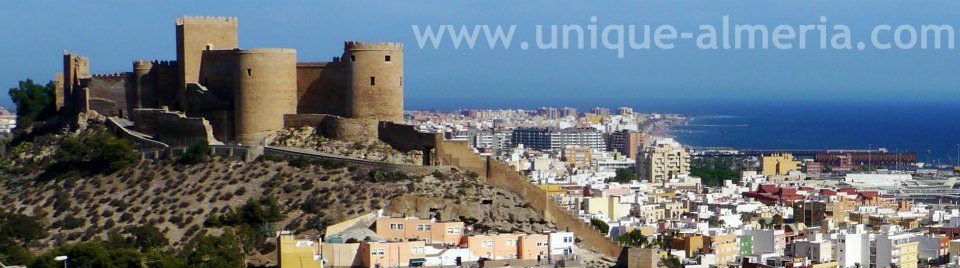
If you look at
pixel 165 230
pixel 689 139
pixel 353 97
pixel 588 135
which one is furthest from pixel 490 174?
pixel 689 139

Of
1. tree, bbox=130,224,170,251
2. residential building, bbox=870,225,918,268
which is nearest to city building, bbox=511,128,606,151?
residential building, bbox=870,225,918,268

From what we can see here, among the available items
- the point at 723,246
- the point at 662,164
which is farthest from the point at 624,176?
the point at 723,246

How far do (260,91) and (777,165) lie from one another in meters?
44.2

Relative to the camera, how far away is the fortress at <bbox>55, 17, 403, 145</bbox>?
28.4 meters

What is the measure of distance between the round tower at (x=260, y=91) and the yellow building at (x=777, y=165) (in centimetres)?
4142

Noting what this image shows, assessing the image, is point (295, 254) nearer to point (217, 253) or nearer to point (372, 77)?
point (217, 253)

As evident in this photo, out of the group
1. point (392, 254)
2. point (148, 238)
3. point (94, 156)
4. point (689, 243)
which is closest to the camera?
point (392, 254)

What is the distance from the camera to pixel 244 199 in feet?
89.6

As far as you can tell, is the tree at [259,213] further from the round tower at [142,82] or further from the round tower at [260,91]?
the round tower at [142,82]

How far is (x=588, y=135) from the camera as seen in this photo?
87250mm

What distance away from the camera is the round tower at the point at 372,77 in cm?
2833

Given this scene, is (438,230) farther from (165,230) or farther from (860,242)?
(860,242)

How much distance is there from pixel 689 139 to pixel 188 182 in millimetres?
84714

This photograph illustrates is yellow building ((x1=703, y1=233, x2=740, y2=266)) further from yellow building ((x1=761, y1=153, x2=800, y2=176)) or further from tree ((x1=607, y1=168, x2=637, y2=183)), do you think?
yellow building ((x1=761, y1=153, x2=800, y2=176))
